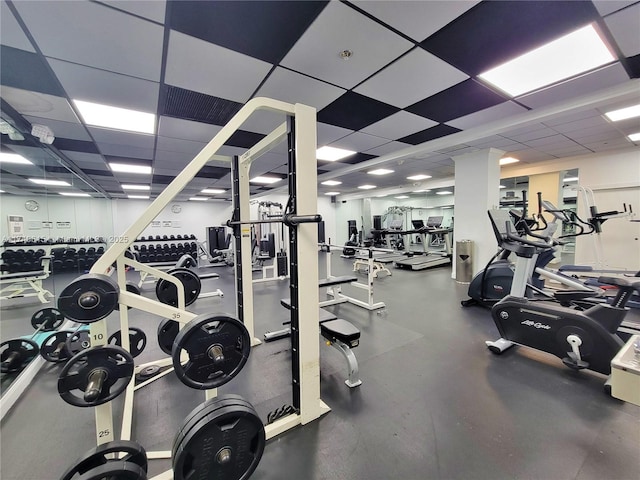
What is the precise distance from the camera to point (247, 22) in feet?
5.68

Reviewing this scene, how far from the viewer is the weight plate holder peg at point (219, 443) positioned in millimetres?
1052

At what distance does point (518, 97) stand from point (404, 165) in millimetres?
3141

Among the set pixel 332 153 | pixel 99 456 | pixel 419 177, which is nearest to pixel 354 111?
pixel 332 153

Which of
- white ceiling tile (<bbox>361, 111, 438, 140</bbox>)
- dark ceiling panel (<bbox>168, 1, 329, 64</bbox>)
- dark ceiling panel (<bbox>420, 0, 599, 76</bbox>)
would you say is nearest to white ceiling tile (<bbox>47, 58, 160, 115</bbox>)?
dark ceiling panel (<bbox>168, 1, 329, 64</bbox>)

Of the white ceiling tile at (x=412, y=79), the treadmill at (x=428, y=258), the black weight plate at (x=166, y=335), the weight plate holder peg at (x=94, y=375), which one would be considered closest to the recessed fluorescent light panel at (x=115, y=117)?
the black weight plate at (x=166, y=335)

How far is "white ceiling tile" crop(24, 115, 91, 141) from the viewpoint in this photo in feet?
10.1

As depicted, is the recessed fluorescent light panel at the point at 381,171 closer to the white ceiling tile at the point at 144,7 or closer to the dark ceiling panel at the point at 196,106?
the dark ceiling panel at the point at 196,106

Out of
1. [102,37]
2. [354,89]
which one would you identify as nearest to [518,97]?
[354,89]

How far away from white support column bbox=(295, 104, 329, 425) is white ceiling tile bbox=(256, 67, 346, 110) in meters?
1.06

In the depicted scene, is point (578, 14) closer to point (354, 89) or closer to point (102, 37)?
point (354, 89)

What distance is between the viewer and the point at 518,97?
2.99 metres

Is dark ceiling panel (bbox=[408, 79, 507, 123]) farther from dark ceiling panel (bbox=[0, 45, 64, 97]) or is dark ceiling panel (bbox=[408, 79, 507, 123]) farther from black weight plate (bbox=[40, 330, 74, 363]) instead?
black weight plate (bbox=[40, 330, 74, 363])

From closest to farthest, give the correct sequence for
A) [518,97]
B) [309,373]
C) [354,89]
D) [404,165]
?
[309,373] < [354,89] < [518,97] < [404,165]

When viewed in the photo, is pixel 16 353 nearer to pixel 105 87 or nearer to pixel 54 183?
pixel 105 87
